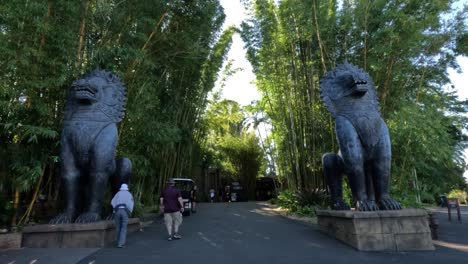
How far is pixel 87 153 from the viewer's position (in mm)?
4383

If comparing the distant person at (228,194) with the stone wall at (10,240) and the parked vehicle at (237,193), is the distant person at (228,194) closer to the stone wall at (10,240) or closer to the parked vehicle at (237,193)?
the parked vehicle at (237,193)

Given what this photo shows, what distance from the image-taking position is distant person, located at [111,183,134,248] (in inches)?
167

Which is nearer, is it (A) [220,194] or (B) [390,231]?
(B) [390,231]

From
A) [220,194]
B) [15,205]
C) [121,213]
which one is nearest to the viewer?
[121,213]

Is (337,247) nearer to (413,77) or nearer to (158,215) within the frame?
(413,77)

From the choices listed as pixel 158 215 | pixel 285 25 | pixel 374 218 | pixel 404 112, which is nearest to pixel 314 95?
pixel 285 25

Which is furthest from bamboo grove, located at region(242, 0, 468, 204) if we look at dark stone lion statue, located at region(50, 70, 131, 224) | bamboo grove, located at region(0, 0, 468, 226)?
dark stone lion statue, located at region(50, 70, 131, 224)

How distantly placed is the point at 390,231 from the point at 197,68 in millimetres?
6714

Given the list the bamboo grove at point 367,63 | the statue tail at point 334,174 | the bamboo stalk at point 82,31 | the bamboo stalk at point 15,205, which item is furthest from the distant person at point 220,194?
the bamboo stalk at point 82,31

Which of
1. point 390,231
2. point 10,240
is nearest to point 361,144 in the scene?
point 390,231

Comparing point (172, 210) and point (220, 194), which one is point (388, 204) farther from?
point (220, 194)

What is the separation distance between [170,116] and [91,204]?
14.8 feet

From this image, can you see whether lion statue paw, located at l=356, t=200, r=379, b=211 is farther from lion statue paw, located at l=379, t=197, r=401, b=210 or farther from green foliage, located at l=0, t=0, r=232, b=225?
green foliage, located at l=0, t=0, r=232, b=225

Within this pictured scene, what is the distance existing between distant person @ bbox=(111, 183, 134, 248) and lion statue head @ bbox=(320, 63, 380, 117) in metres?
3.29
